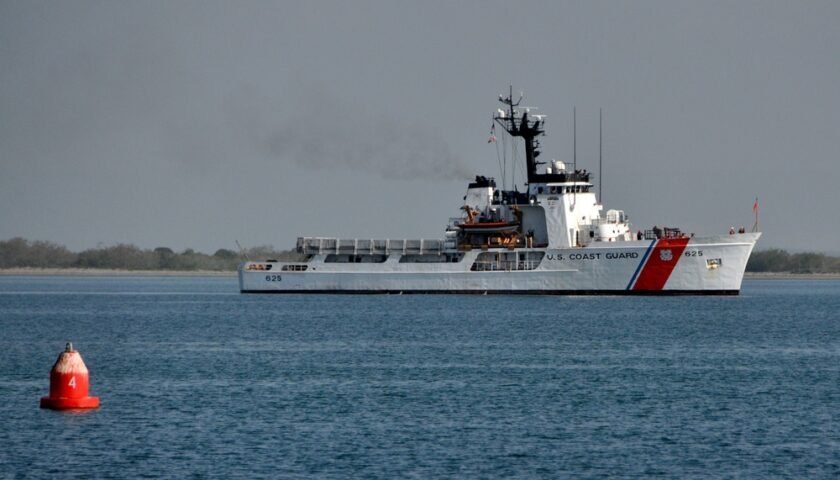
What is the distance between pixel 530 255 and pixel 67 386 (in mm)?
49538

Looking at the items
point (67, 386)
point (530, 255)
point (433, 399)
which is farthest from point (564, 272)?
point (67, 386)

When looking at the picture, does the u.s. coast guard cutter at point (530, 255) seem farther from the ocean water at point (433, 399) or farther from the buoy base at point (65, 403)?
the buoy base at point (65, 403)

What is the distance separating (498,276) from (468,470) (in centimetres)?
5517

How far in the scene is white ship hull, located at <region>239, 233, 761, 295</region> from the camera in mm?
73562

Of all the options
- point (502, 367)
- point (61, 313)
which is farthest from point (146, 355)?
point (61, 313)

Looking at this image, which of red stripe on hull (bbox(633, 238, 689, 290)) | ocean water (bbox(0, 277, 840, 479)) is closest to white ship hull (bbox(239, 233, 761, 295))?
red stripe on hull (bbox(633, 238, 689, 290))

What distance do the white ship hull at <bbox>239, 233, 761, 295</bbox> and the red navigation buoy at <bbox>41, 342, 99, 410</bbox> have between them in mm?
46798

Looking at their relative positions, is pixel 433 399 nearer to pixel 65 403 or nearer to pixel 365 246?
pixel 65 403

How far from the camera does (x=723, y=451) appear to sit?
26797 mm

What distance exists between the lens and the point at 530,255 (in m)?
78.5

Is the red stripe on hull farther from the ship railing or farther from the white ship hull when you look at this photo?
the ship railing

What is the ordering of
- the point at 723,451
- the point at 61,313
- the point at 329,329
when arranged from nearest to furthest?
the point at 723,451 → the point at 329,329 → the point at 61,313

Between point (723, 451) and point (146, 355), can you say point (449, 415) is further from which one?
point (146, 355)

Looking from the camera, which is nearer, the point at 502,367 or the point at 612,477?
the point at 612,477
